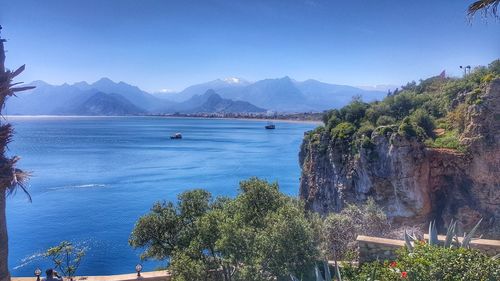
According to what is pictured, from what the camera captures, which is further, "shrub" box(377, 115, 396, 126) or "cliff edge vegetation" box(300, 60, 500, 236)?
"shrub" box(377, 115, 396, 126)

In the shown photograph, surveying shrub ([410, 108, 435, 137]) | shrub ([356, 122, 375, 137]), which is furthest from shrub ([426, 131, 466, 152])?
shrub ([356, 122, 375, 137])

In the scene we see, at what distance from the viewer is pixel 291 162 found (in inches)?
2537

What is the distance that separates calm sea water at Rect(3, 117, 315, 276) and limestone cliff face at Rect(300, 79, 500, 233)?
14667 mm

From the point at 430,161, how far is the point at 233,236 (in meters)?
16.0

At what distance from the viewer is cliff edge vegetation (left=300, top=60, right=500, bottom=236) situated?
17.6 meters

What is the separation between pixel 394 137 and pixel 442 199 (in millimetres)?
3937

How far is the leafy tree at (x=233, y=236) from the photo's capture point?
6.61 meters

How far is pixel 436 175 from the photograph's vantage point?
A: 19.5 m

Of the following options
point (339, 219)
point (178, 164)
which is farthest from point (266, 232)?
point (178, 164)

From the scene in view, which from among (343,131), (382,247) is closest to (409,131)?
(343,131)

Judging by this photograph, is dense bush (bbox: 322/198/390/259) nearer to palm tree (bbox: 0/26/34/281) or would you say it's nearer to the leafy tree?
the leafy tree

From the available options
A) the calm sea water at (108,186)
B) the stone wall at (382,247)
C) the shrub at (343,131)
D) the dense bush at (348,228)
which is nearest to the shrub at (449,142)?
the shrub at (343,131)

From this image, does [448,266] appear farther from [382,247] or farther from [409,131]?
[409,131]

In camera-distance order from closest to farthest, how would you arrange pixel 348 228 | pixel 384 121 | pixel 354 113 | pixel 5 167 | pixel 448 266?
pixel 448 266
pixel 5 167
pixel 348 228
pixel 384 121
pixel 354 113
